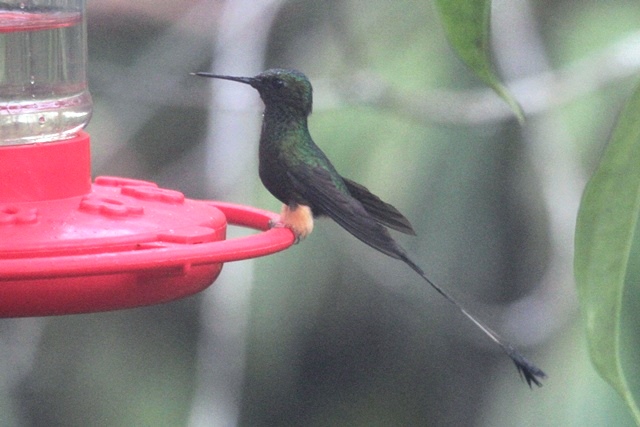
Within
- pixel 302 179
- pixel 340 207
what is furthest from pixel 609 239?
pixel 302 179

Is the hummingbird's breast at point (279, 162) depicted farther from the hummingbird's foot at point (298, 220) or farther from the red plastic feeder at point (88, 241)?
the red plastic feeder at point (88, 241)

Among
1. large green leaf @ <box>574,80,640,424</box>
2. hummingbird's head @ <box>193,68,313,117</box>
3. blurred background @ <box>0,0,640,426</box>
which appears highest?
large green leaf @ <box>574,80,640,424</box>

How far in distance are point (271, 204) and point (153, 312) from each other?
0.81 meters

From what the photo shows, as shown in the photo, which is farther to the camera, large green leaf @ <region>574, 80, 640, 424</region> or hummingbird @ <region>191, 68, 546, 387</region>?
hummingbird @ <region>191, 68, 546, 387</region>

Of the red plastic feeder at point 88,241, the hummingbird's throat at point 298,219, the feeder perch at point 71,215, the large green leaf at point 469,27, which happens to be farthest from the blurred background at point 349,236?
the large green leaf at point 469,27

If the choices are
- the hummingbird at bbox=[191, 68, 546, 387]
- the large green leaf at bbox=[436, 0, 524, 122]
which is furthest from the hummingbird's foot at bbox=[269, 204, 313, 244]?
the large green leaf at bbox=[436, 0, 524, 122]

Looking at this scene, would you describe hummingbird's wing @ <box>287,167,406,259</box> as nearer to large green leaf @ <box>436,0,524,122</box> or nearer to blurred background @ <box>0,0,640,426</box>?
large green leaf @ <box>436,0,524,122</box>

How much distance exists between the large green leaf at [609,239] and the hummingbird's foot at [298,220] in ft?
2.50

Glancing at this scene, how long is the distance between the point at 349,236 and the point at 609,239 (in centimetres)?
240

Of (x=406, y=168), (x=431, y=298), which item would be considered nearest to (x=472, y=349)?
(x=431, y=298)

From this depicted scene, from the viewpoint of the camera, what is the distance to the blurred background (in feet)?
9.64

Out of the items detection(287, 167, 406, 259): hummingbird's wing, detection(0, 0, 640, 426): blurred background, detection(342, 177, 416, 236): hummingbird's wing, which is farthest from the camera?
detection(0, 0, 640, 426): blurred background

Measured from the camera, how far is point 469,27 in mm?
954

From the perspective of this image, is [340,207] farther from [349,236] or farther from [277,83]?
[349,236]
